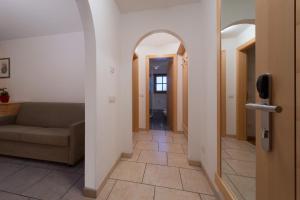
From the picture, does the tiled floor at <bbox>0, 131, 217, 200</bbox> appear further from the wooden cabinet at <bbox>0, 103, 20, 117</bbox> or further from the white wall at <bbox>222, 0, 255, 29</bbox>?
the white wall at <bbox>222, 0, 255, 29</bbox>

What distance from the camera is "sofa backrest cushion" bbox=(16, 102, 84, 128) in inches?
100

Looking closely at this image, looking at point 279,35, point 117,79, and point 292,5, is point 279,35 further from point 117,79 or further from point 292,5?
point 117,79

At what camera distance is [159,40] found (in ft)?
12.2

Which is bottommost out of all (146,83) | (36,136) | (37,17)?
(36,136)

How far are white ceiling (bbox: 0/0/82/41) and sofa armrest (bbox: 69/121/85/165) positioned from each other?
74.1 inches

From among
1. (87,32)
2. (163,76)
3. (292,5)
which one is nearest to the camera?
(292,5)

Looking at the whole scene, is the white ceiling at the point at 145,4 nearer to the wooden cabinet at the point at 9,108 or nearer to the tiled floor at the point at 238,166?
the tiled floor at the point at 238,166

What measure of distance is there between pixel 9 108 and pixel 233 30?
4106mm

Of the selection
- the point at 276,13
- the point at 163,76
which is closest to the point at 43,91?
the point at 276,13

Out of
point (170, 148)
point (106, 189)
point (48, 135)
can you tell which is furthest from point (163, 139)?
point (48, 135)

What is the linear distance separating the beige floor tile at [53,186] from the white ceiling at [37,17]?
2.52m

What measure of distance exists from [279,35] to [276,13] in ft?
0.32

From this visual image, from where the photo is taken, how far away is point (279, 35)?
1.75 feet

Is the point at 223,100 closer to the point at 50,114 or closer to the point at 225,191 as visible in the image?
the point at 225,191
